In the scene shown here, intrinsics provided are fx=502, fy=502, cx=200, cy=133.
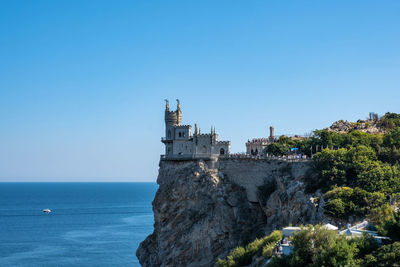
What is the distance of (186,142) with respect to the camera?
63094 mm

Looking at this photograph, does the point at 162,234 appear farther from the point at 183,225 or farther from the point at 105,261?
the point at 105,261

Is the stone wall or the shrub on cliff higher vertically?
the stone wall

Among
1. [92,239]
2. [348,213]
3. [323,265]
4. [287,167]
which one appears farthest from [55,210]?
[323,265]

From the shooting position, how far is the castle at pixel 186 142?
6147cm

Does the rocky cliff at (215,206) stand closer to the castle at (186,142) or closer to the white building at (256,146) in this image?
the castle at (186,142)

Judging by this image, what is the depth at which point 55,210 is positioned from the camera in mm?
145875

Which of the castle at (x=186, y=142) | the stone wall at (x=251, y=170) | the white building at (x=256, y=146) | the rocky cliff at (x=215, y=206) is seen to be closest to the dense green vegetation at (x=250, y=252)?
the rocky cliff at (x=215, y=206)

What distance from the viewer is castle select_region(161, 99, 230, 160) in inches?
2420

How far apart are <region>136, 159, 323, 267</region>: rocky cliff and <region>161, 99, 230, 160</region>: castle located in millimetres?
1170

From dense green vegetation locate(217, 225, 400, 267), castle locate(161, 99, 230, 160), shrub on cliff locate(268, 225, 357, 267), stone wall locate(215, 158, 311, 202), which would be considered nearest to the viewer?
dense green vegetation locate(217, 225, 400, 267)

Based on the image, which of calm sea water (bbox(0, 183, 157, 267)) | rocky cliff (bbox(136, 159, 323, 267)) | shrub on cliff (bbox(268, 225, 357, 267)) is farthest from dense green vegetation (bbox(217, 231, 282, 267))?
calm sea water (bbox(0, 183, 157, 267))

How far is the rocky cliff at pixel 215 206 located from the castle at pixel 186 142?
1.17 meters

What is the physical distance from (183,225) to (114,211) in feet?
284

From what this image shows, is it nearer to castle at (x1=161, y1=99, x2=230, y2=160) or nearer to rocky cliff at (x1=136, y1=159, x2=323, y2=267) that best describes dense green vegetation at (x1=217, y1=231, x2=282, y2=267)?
rocky cliff at (x1=136, y1=159, x2=323, y2=267)
